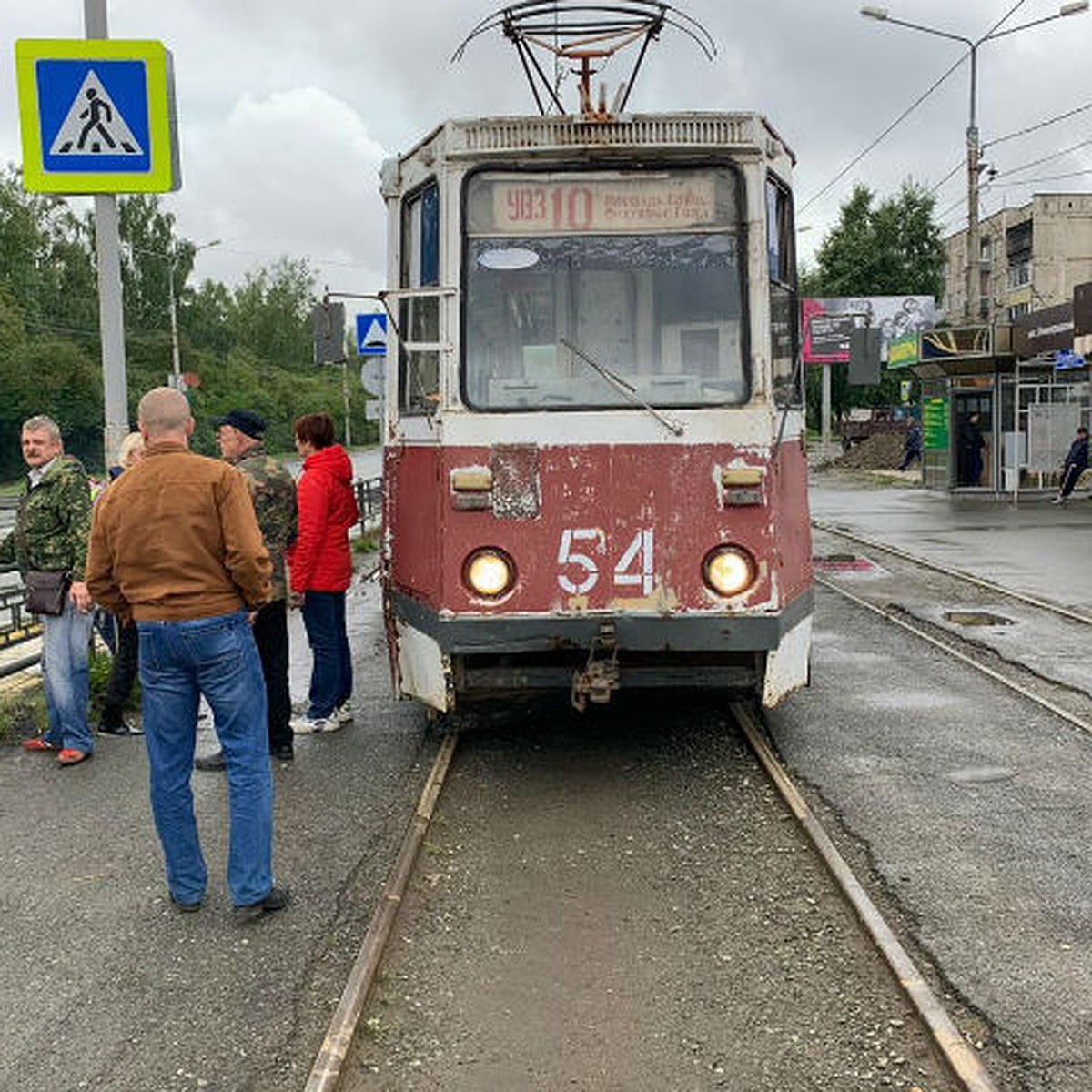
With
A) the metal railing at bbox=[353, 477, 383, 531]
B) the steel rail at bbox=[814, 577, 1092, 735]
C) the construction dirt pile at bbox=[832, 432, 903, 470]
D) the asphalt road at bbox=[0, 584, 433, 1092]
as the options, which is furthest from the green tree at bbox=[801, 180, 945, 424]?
the asphalt road at bbox=[0, 584, 433, 1092]

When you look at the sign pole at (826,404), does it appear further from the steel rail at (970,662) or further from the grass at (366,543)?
the steel rail at (970,662)

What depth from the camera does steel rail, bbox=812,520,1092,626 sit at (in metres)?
11.3

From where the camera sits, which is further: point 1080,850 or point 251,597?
point 1080,850

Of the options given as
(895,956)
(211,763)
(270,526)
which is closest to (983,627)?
(270,526)

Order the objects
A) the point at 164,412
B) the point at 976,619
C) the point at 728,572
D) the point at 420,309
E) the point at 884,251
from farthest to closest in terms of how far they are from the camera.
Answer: the point at 884,251
the point at 976,619
the point at 420,309
the point at 728,572
the point at 164,412

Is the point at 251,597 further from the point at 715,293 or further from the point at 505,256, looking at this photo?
the point at 715,293

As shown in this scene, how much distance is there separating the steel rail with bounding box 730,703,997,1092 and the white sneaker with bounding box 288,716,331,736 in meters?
2.63

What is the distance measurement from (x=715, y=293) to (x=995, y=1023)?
11.3 feet

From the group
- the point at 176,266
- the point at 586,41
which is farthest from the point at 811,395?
the point at 586,41

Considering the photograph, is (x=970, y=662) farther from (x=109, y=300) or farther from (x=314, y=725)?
(x=109, y=300)

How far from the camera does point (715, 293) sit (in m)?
5.83

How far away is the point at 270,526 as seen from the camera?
21.0 feet

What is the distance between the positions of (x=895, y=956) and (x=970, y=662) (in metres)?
5.52

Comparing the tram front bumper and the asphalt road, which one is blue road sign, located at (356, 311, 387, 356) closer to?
the asphalt road
